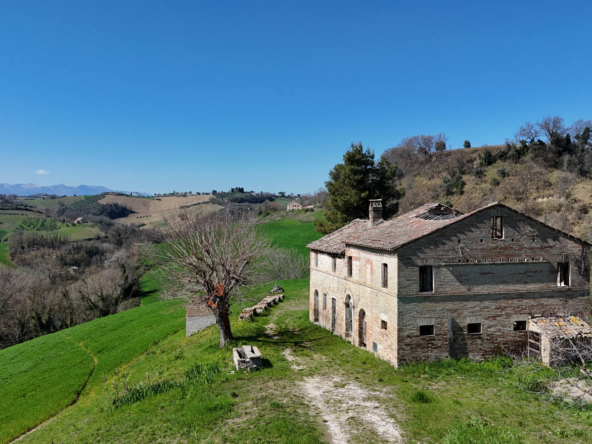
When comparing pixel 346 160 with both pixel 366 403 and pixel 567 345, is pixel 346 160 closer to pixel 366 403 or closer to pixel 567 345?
pixel 567 345

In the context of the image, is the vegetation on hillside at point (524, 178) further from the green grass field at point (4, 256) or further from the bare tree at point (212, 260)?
the green grass field at point (4, 256)

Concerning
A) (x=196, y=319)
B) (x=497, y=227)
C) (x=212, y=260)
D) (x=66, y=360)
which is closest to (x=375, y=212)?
(x=497, y=227)

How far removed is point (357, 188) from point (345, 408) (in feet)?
108

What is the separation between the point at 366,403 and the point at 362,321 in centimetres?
789

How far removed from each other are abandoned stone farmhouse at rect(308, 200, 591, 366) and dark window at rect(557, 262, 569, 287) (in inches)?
1.7

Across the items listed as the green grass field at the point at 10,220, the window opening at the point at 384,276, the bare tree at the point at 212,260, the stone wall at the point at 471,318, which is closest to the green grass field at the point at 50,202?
the green grass field at the point at 10,220

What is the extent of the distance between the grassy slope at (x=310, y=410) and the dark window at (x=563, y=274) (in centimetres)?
523

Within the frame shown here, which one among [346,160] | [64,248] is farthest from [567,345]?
[64,248]

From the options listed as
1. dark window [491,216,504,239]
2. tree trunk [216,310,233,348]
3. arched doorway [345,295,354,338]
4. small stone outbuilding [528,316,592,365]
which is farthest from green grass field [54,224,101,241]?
small stone outbuilding [528,316,592,365]

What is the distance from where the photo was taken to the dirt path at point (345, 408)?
13.6 m

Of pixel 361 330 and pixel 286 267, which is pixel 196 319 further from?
pixel 286 267

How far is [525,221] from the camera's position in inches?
827

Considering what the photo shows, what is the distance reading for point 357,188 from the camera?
153ft

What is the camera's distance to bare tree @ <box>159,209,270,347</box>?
2405cm
